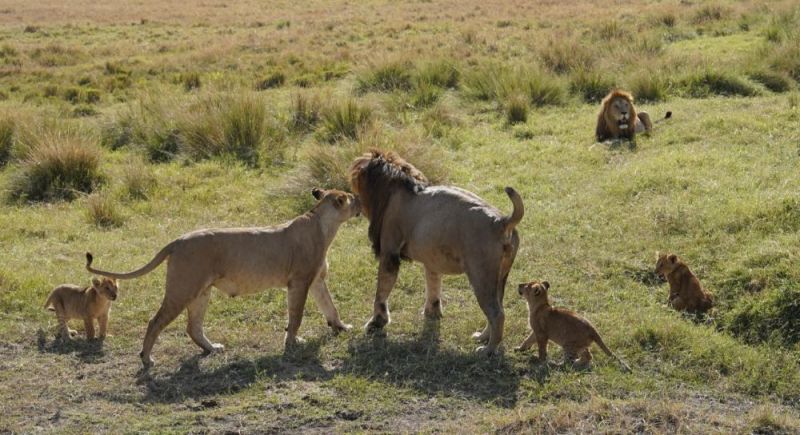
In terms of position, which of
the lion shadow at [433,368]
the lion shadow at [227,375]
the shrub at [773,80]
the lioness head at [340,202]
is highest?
the lioness head at [340,202]

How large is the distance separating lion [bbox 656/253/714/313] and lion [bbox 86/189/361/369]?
264 centimetres

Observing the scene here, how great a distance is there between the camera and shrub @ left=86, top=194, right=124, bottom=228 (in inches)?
491

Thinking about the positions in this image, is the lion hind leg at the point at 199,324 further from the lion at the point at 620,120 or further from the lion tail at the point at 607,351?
the lion at the point at 620,120

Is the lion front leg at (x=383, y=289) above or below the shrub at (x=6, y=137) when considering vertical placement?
above

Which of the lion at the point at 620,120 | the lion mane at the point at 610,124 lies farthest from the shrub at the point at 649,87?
the lion mane at the point at 610,124

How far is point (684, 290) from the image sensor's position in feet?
28.8

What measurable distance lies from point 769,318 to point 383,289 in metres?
3.01

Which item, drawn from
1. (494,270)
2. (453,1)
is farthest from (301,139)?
(453,1)

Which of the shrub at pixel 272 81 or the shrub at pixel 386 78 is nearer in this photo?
the shrub at pixel 386 78

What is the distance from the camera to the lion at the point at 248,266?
8.00m

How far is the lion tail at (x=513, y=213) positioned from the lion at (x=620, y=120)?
305 inches

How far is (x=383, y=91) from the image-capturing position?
19.6 m

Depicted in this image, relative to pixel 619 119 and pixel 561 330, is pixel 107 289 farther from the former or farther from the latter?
pixel 619 119

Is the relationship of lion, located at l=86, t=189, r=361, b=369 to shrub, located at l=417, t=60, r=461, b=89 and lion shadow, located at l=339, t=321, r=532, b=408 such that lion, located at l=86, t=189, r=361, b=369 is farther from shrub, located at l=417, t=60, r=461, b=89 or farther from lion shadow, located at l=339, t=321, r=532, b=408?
shrub, located at l=417, t=60, r=461, b=89
